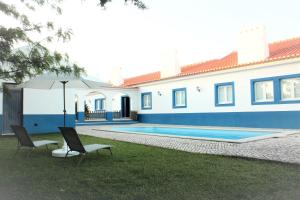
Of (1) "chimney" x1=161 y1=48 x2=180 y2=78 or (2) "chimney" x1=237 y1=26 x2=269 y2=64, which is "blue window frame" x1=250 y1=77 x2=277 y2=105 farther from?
(1) "chimney" x1=161 y1=48 x2=180 y2=78

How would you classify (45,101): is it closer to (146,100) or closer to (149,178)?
(146,100)

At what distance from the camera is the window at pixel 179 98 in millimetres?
23984

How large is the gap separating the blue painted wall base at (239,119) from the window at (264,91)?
0.86m

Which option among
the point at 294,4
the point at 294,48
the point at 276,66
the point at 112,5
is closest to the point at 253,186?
the point at 112,5

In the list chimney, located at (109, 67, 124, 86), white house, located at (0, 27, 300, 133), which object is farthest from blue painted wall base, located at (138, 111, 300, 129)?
chimney, located at (109, 67, 124, 86)

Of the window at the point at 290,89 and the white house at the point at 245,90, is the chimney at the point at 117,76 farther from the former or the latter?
the window at the point at 290,89

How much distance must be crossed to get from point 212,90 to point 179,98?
3.84 m

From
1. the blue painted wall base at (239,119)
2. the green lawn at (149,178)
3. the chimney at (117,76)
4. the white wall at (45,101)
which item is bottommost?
the green lawn at (149,178)

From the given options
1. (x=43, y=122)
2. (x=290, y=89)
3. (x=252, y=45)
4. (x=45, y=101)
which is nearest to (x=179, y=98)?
(x=252, y=45)

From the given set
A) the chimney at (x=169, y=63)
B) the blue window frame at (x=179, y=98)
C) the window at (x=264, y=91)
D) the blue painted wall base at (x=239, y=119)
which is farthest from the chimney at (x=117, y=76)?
the window at (x=264, y=91)

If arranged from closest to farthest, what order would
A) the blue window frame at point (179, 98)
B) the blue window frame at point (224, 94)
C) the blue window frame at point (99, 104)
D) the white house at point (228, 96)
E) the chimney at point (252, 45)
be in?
the white house at point (228, 96) < the chimney at point (252, 45) < the blue window frame at point (224, 94) < the blue window frame at point (179, 98) < the blue window frame at point (99, 104)

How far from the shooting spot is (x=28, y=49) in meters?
7.13

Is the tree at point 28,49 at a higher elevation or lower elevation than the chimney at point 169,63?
lower

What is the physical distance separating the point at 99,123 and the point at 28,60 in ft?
65.6
